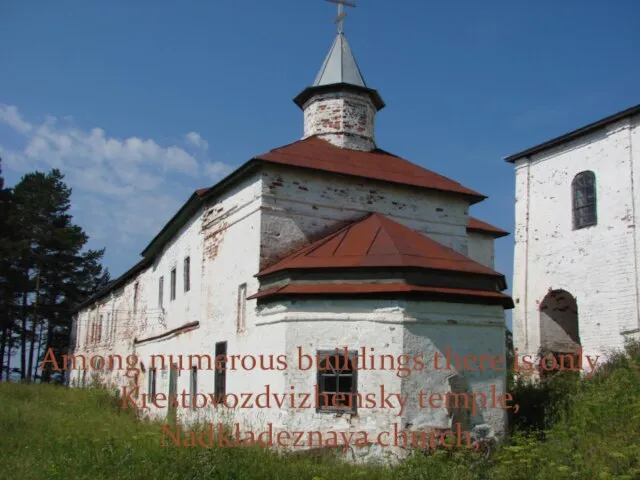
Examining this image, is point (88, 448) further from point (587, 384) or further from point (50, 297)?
point (50, 297)

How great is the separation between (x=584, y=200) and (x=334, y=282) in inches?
371

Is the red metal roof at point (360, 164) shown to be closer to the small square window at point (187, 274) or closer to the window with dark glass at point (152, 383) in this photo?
the small square window at point (187, 274)

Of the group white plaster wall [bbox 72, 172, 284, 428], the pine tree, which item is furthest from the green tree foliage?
white plaster wall [bbox 72, 172, 284, 428]

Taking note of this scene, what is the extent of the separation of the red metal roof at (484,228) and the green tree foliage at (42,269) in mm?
21738

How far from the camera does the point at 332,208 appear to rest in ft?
42.1

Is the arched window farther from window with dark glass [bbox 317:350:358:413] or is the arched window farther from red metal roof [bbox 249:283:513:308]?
window with dark glass [bbox 317:350:358:413]

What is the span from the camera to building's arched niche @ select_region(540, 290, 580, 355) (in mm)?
17266

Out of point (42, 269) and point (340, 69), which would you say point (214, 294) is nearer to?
point (340, 69)

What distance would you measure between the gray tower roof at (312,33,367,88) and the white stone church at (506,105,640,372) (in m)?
5.81

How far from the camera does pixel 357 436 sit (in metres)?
9.74

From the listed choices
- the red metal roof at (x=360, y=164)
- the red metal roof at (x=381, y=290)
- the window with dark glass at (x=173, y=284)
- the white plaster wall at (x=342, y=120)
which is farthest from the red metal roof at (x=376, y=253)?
the window with dark glass at (x=173, y=284)

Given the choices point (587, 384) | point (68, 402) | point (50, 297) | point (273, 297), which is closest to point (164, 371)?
point (68, 402)

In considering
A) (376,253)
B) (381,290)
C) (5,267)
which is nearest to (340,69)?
(376,253)

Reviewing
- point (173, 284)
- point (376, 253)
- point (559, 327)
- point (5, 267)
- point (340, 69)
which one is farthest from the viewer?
point (5, 267)
